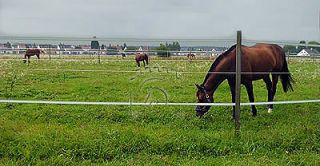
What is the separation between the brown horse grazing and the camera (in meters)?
6.32

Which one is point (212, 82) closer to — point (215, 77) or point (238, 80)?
point (215, 77)

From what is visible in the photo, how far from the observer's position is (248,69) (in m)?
6.70

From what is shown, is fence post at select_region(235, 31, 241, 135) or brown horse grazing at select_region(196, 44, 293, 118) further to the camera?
brown horse grazing at select_region(196, 44, 293, 118)

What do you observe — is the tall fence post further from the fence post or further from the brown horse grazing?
the brown horse grazing

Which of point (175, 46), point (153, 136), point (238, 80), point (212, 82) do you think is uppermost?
point (175, 46)

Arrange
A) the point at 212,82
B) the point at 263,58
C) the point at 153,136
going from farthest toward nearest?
the point at 263,58 → the point at 212,82 → the point at 153,136

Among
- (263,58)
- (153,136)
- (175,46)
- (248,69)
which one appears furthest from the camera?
(263,58)

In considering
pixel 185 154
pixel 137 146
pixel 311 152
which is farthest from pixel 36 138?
pixel 311 152

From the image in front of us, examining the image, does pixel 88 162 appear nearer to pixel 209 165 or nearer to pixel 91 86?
pixel 209 165

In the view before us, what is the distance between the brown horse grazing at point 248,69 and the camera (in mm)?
6324

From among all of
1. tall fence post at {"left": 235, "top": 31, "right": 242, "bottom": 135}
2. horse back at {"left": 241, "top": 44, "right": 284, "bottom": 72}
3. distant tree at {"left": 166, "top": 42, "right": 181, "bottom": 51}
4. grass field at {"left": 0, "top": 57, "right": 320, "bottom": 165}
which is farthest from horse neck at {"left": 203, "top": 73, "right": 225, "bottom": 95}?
tall fence post at {"left": 235, "top": 31, "right": 242, "bottom": 135}

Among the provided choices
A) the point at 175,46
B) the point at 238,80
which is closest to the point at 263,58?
the point at 175,46

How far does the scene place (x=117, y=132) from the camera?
467 centimetres

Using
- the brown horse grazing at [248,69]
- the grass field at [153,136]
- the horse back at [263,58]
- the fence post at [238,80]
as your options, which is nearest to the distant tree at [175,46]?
the brown horse grazing at [248,69]
